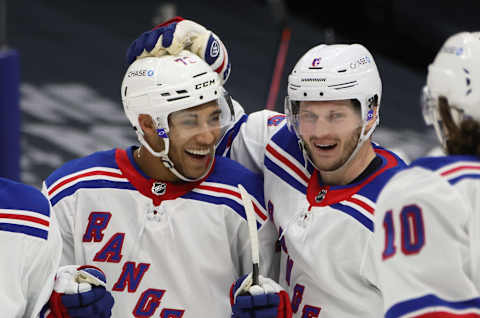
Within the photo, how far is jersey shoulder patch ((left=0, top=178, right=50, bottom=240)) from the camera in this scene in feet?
7.82

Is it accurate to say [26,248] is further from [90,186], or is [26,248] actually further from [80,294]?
[90,186]

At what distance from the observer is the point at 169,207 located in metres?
2.88

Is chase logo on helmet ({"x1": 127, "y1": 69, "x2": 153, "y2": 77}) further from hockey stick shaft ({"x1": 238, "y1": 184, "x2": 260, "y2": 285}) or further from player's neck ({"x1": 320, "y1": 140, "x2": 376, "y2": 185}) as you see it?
player's neck ({"x1": 320, "y1": 140, "x2": 376, "y2": 185})

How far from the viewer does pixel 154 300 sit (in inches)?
111

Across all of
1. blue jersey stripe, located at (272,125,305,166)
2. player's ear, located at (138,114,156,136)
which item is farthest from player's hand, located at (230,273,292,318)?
player's ear, located at (138,114,156,136)

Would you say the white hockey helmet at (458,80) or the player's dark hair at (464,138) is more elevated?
the white hockey helmet at (458,80)

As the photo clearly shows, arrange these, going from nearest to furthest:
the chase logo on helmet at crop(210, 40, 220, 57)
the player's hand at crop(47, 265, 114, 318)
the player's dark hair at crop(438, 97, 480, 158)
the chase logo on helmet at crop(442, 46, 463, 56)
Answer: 1. the player's dark hair at crop(438, 97, 480, 158)
2. the chase logo on helmet at crop(442, 46, 463, 56)
3. the player's hand at crop(47, 265, 114, 318)
4. the chase logo on helmet at crop(210, 40, 220, 57)

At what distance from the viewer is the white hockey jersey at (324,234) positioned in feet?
8.69

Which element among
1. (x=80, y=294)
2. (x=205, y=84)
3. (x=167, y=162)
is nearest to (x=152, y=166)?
(x=167, y=162)

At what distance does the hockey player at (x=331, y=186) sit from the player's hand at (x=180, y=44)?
0.7 inches

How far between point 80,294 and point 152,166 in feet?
1.74

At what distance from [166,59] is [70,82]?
5074mm

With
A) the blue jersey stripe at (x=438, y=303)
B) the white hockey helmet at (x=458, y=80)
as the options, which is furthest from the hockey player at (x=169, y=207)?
the blue jersey stripe at (x=438, y=303)

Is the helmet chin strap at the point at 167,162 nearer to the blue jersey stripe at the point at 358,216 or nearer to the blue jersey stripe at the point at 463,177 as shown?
the blue jersey stripe at the point at 358,216
